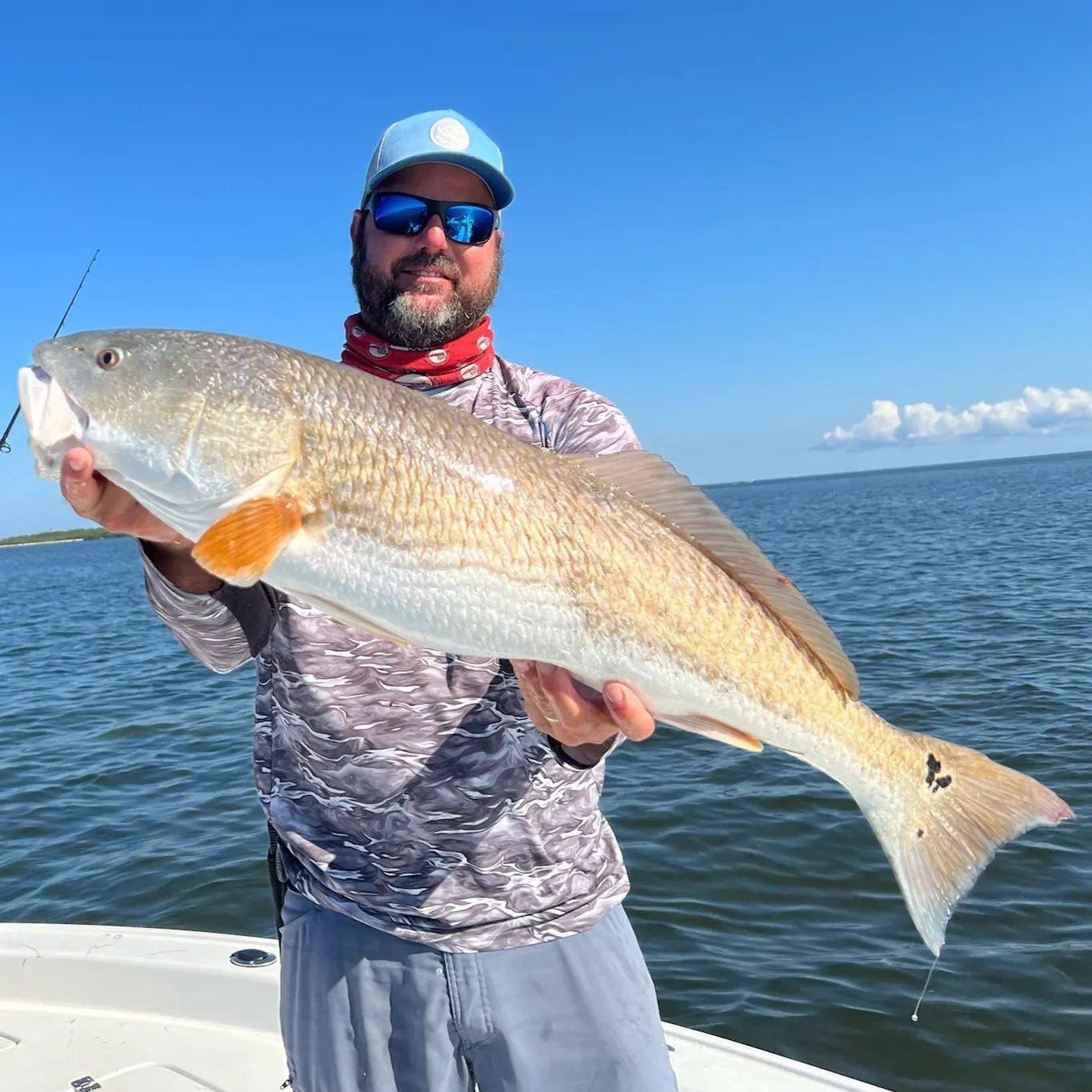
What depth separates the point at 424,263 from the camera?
3271 millimetres

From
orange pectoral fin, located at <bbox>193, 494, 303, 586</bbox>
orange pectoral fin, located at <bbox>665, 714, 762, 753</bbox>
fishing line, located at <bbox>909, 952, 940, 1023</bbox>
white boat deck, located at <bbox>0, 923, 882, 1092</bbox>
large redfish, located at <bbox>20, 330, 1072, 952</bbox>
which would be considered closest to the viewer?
orange pectoral fin, located at <bbox>193, 494, 303, 586</bbox>

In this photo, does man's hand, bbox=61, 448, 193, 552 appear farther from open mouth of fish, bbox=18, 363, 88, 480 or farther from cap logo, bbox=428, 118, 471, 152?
cap logo, bbox=428, 118, 471, 152

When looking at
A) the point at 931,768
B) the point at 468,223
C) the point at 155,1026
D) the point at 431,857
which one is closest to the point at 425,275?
the point at 468,223

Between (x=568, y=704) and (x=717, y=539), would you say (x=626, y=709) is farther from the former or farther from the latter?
(x=717, y=539)

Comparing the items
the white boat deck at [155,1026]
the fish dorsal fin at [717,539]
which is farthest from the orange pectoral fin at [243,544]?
the white boat deck at [155,1026]

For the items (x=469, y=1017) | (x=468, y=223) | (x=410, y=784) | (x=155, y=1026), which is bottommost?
(x=155, y=1026)

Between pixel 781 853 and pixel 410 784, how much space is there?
7162 millimetres

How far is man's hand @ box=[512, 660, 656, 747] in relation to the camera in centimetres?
258

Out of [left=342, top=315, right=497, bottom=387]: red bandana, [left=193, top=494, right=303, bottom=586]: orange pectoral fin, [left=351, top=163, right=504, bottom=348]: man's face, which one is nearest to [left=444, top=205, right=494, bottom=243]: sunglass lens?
[left=351, top=163, right=504, bottom=348]: man's face

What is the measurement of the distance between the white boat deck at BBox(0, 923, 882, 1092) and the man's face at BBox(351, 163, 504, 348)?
11.4 feet

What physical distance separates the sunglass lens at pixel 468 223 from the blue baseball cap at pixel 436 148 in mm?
127

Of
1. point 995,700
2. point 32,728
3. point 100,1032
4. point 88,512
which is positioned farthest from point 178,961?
point 32,728

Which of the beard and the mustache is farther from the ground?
the mustache

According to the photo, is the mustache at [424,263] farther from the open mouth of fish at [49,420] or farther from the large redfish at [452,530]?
the open mouth of fish at [49,420]
